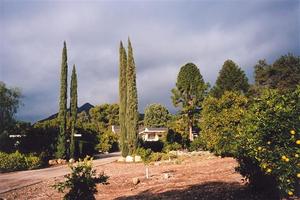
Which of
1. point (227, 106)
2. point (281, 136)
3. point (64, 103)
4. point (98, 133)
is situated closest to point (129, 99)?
point (64, 103)

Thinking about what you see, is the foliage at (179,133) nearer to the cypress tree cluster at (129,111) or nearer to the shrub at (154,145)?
the shrub at (154,145)

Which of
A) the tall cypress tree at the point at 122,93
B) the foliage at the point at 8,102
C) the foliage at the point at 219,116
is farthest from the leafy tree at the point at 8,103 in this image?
the foliage at the point at 219,116

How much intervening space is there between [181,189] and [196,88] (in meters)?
36.0

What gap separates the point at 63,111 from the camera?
92.6 feet

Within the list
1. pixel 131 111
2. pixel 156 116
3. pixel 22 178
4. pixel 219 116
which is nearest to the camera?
pixel 22 178

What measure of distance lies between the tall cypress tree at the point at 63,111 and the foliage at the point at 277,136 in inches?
911

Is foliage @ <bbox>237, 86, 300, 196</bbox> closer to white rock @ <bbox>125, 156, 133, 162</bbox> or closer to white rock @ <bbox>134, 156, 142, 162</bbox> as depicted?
white rock @ <bbox>134, 156, 142, 162</bbox>

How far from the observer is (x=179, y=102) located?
4659 cm

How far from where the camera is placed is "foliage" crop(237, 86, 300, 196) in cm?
537

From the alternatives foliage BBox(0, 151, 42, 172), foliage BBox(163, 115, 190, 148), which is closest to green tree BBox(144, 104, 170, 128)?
foliage BBox(163, 115, 190, 148)

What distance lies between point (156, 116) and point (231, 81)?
37.7m

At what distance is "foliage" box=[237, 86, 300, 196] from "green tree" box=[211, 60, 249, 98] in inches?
1559

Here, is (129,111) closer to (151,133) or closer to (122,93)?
(122,93)

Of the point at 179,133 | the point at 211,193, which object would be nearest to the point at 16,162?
the point at 211,193
